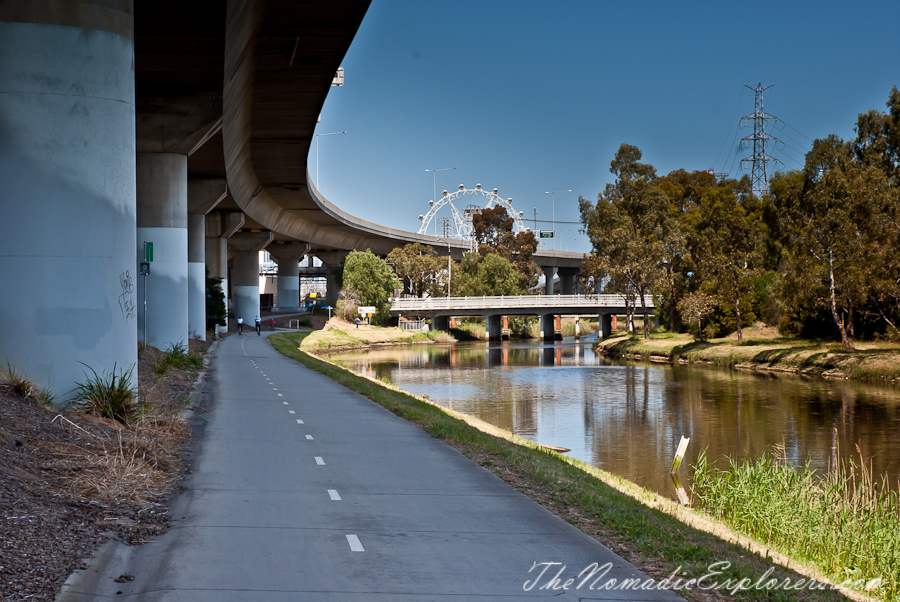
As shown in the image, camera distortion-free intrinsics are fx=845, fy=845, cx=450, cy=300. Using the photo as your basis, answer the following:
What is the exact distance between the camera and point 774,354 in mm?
47688

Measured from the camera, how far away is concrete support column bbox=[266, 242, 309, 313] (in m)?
92.8

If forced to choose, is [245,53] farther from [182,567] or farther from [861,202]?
[861,202]

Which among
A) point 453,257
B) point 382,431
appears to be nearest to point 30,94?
point 382,431

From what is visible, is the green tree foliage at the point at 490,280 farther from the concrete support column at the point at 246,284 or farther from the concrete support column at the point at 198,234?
the concrete support column at the point at 198,234

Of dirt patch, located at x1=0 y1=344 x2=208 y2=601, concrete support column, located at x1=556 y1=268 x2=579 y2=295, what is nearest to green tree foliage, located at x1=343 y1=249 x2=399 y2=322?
concrete support column, located at x1=556 y1=268 x2=579 y2=295

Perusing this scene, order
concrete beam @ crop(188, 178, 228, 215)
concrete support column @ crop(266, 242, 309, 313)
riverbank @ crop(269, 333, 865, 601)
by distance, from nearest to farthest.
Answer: riverbank @ crop(269, 333, 865, 601)
concrete beam @ crop(188, 178, 228, 215)
concrete support column @ crop(266, 242, 309, 313)

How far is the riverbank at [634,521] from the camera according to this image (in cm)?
779

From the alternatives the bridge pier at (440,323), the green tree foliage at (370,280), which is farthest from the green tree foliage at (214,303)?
the bridge pier at (440,323)

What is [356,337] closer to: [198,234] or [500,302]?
[500,302]

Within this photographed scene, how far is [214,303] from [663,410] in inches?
1474

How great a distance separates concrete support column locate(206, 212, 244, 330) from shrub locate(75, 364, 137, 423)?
140 ft

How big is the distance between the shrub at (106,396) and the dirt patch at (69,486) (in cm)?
29

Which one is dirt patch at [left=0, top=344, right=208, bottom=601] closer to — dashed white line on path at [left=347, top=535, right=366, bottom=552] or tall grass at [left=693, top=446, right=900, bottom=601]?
dashed white line on path at [left=347, top=535, right=366, bottom=552]

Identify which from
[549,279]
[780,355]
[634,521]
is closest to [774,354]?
[780,355]
